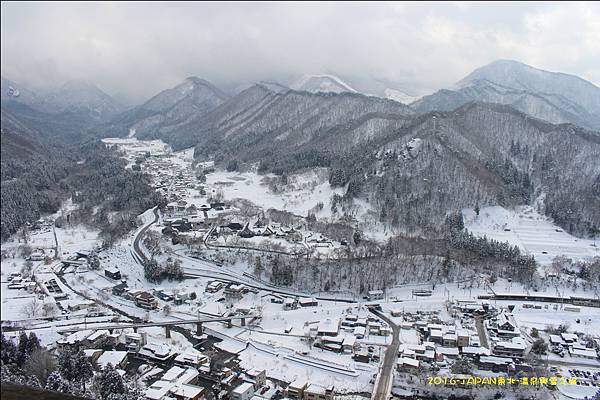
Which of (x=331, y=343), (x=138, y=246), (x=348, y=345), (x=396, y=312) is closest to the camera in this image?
(x=348, y=345)

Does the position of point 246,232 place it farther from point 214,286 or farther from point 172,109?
point 172,109

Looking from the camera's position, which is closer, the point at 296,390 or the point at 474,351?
the point at 296,390

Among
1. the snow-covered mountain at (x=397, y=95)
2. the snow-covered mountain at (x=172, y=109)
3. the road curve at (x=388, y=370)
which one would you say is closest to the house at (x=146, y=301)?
the road curve at (x=388, y=370)

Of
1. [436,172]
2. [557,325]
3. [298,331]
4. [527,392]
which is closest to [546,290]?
[557,325]

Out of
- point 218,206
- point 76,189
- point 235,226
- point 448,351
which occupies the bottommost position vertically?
point 448,351

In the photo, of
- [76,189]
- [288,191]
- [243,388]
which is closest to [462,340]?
[243,388]

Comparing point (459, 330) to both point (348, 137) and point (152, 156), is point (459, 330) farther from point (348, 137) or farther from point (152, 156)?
point (152, 156)

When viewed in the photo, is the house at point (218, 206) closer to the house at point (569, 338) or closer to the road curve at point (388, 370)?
the road curve at point (388, 370)
